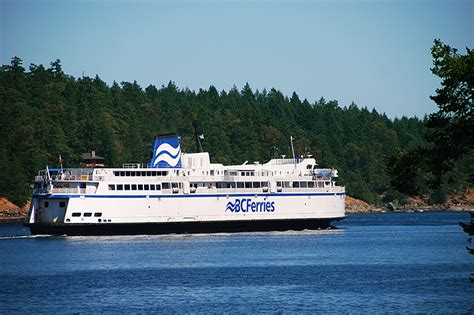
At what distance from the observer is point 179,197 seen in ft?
259

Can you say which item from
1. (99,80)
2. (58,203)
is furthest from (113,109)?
(58,203)

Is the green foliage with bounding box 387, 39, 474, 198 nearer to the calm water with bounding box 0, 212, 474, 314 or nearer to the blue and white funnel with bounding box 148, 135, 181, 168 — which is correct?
the calm water with bounding box 0, 212, 474, 314

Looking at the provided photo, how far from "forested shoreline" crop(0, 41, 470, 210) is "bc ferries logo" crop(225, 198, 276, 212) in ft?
122

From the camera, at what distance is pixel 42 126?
441 feet

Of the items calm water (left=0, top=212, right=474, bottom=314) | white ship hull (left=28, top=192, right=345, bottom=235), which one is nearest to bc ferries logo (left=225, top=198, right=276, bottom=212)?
white ship hull (left=28, top=192, right=345, bottom=235)

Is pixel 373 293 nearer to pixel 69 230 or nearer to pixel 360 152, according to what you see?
pixel 69 230

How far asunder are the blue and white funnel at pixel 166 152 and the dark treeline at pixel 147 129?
42.7 meters

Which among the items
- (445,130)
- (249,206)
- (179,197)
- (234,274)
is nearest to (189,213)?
(179,197)

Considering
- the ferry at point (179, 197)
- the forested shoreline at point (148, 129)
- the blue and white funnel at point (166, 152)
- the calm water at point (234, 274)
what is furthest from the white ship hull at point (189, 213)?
the forested shoreline at point (148, 129)

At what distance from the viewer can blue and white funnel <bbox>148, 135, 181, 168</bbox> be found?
80000 mm

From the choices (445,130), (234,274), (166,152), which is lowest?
(234,274)

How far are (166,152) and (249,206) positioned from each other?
26.7ft

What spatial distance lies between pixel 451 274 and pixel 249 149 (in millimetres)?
105360

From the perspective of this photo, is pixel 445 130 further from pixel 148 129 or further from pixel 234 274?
pixel 148 129
